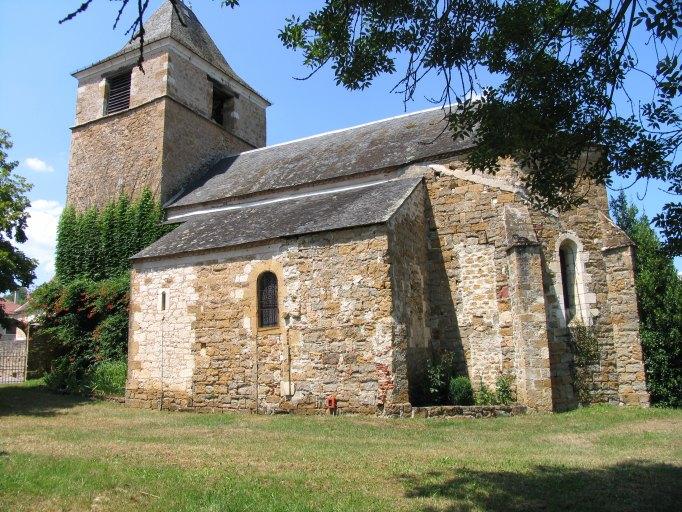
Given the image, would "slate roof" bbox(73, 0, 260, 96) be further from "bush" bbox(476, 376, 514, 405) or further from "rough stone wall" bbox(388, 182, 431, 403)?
"bush" bbox(476, 376, 514, 405)

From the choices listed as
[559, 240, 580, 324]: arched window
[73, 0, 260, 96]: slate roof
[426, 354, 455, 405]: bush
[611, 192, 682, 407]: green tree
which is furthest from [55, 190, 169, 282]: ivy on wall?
[611, 192, 682, 407]: green tree

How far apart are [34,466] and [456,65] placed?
6.75m

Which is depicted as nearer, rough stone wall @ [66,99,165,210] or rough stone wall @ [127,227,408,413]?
rough stone wall @ [127,227,408,413]

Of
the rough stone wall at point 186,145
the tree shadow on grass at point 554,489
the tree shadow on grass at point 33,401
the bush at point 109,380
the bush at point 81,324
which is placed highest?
the rough stone wall at point 186,145

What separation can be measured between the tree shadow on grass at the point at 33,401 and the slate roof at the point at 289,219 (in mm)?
4292

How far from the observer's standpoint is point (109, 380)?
1634 centimetres

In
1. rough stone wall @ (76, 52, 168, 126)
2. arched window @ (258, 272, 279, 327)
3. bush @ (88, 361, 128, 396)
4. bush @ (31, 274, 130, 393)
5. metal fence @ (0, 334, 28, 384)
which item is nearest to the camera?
arched window @ (258, 272, 279, 327)

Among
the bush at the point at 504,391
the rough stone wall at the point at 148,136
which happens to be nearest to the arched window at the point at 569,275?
the bush at the point at 504,391

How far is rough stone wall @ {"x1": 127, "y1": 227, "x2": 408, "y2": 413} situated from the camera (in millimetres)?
12273

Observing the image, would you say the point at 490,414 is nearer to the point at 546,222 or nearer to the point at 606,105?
the point at 546,222

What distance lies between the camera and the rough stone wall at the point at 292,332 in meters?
12.3

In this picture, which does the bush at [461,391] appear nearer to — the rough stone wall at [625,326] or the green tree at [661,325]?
the rough stone wall at [625,326]

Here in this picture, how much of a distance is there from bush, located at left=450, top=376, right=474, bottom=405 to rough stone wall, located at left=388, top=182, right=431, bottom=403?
66 centimetres

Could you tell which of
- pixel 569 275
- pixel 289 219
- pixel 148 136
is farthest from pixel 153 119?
pixel 569 275
